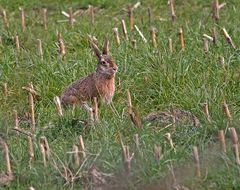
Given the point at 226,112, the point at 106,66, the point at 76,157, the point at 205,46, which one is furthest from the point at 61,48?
the point at 76,157

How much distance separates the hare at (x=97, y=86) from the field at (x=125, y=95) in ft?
0.40

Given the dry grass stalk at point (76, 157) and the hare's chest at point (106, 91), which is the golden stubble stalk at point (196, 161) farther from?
the hare's chest at point (106, 91)

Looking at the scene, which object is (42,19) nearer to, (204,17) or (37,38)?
(37,38)

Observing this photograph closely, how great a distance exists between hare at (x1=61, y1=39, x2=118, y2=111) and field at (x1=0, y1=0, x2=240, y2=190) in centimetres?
12

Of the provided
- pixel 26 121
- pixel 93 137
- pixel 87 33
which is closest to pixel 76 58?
pixel 87 33

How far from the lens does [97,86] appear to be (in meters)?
8.04

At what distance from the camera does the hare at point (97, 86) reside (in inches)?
316

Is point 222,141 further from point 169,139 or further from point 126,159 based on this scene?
point 126,159

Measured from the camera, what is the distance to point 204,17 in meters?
10.1

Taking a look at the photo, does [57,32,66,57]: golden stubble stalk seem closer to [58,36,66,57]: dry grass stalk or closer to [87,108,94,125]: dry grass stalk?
[58,36,66,57]: dry grass stalk

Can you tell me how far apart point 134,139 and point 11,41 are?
11.1 ft

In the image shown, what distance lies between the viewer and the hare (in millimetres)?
8031

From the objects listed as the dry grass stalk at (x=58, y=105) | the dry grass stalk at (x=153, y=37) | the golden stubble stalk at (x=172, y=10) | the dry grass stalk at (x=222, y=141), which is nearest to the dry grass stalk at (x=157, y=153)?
the dry grass stalk at (x=222, y=141)

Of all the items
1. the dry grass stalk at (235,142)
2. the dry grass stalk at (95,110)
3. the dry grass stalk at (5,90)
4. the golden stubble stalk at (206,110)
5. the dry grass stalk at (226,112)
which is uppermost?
the dry grass stalk at (235,142)
